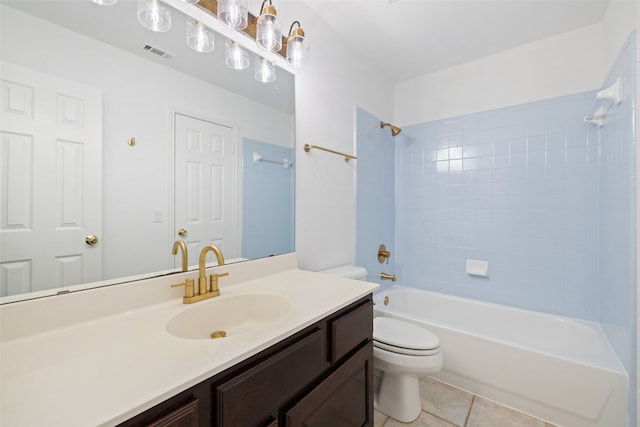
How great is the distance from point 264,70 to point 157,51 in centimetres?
52

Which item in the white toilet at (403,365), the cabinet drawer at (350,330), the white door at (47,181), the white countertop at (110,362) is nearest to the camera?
the white countertop at (110,362)

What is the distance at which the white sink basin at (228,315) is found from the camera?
865 mm

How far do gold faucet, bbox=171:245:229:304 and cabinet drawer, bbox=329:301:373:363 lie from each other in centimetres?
47

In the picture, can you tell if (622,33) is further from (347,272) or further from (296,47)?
(347,272)

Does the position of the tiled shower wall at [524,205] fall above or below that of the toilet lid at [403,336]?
above

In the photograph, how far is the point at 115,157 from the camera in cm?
86

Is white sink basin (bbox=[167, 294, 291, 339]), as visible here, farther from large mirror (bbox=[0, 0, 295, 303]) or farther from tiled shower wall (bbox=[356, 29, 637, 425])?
tiled shower wall (bbox=[356, 29, 637, 425])

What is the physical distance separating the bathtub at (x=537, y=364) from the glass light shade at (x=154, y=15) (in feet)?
6.55

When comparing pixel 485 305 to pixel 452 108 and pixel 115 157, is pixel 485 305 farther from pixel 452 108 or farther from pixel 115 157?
pixel 115 157

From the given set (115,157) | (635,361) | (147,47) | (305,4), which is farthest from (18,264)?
(635,361)

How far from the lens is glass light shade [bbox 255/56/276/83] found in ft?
4.40

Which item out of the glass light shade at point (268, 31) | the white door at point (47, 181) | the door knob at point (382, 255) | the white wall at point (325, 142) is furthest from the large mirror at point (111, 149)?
the door knob at point (382, 255)

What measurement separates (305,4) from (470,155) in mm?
1709

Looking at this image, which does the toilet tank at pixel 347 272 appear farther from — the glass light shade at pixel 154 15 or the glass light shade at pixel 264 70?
the glass light shade at pixel 154 15
